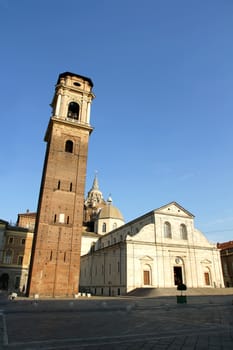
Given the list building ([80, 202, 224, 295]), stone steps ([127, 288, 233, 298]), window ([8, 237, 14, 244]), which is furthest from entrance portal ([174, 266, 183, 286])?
window ([8, 237, 14, 244])

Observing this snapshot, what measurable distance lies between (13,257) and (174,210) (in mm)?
29627

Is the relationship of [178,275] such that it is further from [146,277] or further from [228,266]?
[228,266]

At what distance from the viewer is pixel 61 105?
32312 mm

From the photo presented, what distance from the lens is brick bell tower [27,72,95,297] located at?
2452 cm

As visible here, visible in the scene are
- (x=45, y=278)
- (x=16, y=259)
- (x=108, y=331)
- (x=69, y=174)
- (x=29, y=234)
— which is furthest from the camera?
(x=29, y=234)

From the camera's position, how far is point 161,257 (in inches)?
1254

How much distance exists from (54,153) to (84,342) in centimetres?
2544

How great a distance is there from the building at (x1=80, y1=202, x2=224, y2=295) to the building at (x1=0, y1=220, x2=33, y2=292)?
1481 cm

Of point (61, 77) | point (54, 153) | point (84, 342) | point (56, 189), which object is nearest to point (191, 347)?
point (84, 342)

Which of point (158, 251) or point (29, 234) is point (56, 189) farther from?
point (29, 234)

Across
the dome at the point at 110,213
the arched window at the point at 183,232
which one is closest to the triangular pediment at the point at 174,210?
the arched window at the point at 183,232

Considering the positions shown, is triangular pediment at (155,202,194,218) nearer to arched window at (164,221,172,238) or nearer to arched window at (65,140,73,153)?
arched window at (164,221,172,238)

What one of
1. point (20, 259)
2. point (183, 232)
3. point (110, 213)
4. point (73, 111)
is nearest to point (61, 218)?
point (73, 111)

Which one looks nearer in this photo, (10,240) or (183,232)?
(183,232)
